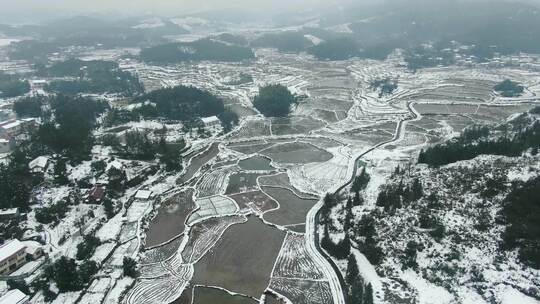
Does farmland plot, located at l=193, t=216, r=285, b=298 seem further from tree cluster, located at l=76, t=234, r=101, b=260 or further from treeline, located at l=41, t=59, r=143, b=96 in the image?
treeline, located at l=41, t=59, r=143, b=96

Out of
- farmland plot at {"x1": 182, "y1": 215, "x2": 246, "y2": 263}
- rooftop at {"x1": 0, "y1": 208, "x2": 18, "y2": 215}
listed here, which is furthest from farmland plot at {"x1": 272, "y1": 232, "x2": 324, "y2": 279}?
rooftop at {"x1": 0, "y1": 208, "x2": 18, "y2": 215}

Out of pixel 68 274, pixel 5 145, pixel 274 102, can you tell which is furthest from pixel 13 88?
pixel 68 274

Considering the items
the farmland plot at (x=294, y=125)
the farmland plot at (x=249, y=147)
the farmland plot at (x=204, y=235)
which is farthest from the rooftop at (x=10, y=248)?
the farmland plot at (x=294, y=125)

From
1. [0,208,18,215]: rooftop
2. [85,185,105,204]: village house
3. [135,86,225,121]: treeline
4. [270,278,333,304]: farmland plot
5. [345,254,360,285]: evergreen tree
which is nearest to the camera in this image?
[270,278,333,304]: farmland plot

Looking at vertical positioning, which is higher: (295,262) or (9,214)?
(9,214)

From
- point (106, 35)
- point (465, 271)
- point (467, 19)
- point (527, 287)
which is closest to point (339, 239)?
point (465, 271)

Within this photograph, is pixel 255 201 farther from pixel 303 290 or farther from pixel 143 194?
pixel 303 290
